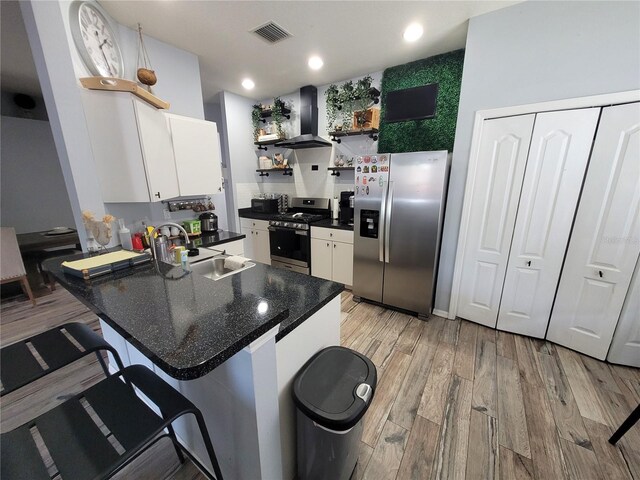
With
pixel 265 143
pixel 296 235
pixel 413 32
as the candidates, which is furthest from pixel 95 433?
pixel 265 143

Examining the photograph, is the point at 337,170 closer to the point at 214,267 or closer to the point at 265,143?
the point at 265,143

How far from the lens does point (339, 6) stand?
1.88 m

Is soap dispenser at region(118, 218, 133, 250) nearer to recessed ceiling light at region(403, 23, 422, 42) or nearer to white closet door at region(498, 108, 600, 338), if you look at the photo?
recessed ceiling light at region(403, 23, 422, 42)

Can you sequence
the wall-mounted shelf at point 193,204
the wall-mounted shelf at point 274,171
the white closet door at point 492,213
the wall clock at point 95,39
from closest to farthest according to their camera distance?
the wall clock at point 95,39, the white closet door at point 492,213, the wall-mounted shelf at point 193,204, the wall-mounted shelf at point 274,171

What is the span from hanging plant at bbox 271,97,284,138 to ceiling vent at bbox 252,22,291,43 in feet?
4.52

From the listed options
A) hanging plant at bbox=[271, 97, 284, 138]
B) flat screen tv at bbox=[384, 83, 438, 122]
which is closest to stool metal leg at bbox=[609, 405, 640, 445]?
flat screen tv at bbox=[384, 83, 438, 122]

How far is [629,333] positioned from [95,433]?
3.30 m

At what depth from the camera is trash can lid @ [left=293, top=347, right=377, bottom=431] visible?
0.93 meters

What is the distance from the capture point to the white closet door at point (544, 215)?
1864 millimetres

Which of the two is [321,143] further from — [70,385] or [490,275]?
[70,385]

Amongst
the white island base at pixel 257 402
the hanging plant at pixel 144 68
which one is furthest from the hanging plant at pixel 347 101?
the white island base at pixel 257 402

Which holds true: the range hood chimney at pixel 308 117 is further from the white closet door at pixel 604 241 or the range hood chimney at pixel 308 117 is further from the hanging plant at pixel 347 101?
the white closet door at pixel 604 241

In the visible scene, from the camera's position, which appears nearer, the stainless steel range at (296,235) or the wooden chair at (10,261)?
the wooden chair at (10,261)

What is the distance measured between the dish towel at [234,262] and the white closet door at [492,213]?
215 centimetres
